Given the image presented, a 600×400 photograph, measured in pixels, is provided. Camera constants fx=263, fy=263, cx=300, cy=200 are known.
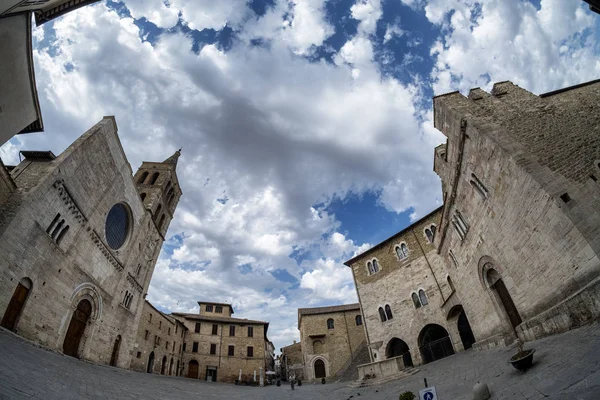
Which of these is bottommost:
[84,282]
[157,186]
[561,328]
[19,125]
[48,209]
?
[561,328]

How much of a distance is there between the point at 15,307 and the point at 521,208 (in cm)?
1840

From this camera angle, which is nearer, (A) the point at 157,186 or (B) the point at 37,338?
(B) the point at 37,338

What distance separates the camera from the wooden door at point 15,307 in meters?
9.67

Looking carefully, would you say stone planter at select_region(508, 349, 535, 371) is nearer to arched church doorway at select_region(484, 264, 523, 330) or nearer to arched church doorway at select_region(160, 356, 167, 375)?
arched church doorway at select_region(484, 264, 523, 330)

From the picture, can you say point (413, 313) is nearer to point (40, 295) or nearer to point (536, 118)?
point (536, 118)

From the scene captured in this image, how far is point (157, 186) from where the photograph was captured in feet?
85.7

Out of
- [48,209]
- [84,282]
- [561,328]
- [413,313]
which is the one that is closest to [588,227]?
[561,328]

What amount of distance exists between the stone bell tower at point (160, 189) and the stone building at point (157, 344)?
8095 millimetres

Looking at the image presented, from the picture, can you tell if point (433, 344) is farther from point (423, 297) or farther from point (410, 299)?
point (410, 299)

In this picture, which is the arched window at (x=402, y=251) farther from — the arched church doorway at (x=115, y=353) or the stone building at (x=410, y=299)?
the arched church doorway at (x=115, y=353)

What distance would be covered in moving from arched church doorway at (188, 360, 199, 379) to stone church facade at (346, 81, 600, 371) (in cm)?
2658

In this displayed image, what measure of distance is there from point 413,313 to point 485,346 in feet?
30.5

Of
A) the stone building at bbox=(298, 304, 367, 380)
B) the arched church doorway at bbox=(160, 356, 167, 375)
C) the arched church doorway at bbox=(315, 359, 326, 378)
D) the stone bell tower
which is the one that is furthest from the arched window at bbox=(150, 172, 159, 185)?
the arched church doorway at bbox=(315, 359, 326, 378)

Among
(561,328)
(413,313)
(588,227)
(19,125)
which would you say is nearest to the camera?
(588,227)
